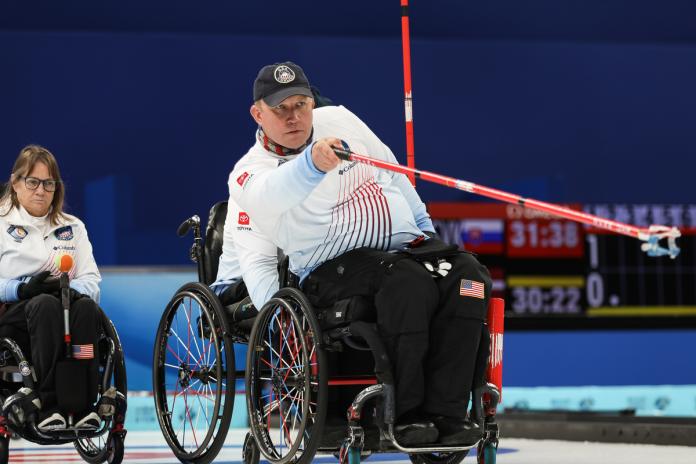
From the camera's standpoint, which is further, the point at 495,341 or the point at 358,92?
the point at 358,92

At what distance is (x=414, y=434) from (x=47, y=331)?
130cm

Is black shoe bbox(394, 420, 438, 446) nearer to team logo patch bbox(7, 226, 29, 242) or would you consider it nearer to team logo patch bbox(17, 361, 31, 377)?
team logo patch bbox(17, 361, 31, 377)

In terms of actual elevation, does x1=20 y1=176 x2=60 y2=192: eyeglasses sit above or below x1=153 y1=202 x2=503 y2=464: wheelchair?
above

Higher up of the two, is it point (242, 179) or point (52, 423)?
point (242, 179)

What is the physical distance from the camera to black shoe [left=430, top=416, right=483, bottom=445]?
2.70 meters

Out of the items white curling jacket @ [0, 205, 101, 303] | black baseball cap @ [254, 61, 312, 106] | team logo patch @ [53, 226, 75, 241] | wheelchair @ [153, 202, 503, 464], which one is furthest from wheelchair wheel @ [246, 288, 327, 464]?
team logo patch @ [53, 226, 75, 241]

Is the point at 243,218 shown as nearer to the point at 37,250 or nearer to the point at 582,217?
the point at 37,250

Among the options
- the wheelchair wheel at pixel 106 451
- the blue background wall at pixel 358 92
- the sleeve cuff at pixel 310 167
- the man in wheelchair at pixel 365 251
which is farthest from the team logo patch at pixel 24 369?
the blue background wall at pixel 358 92

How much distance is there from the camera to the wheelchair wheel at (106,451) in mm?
3613

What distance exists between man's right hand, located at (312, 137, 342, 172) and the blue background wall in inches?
188

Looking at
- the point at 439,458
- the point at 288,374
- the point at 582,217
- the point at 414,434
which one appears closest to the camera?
the point at 582,217

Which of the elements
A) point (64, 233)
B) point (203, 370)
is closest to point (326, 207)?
point (203, 370)

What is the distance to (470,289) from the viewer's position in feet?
9.02

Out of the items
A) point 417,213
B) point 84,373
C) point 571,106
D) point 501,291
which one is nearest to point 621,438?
point 417,213
